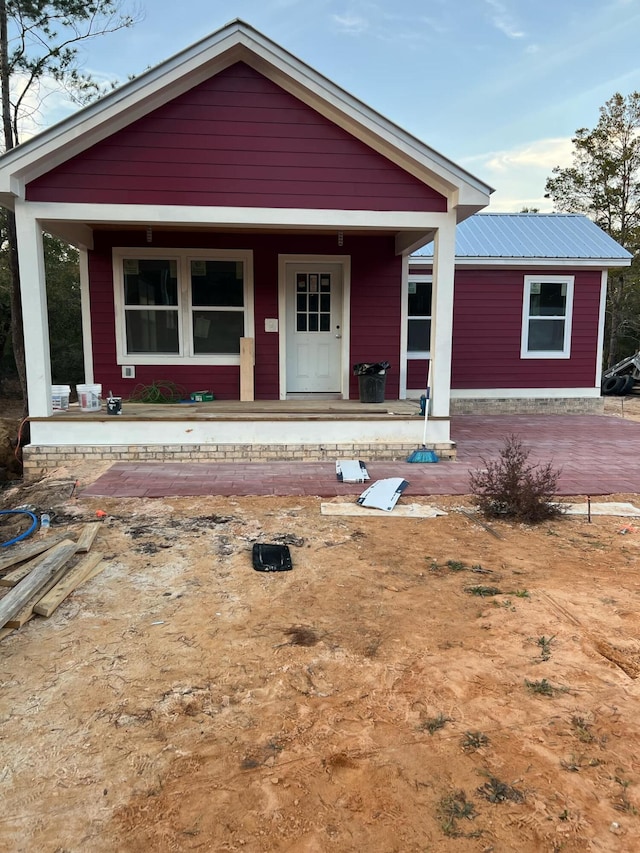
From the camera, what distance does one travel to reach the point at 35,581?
3357 mm

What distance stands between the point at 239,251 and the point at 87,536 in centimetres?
564

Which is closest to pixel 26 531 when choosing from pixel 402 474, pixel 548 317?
pixel 402 474

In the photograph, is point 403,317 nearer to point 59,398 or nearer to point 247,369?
point 247,369

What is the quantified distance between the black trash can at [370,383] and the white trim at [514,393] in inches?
136

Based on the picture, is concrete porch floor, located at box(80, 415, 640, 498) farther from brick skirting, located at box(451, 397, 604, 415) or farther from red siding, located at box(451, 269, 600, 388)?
red siding, located at box(451, 269, 600, 388)

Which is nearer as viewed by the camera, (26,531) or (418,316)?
(26,531)

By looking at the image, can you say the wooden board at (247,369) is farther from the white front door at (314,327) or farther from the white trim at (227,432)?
the white trim at (227,432)

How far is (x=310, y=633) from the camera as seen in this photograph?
117 inches

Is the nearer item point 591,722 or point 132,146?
point 591,722

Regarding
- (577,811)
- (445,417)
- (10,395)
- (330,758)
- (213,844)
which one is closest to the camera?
(213,844)

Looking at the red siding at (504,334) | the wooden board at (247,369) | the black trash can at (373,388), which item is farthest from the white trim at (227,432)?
the red siding at (504,334)

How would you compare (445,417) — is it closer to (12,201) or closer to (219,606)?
(219,606)

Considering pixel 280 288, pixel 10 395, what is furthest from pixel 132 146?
pixel 10 395

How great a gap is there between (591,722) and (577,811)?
1.66 ft
